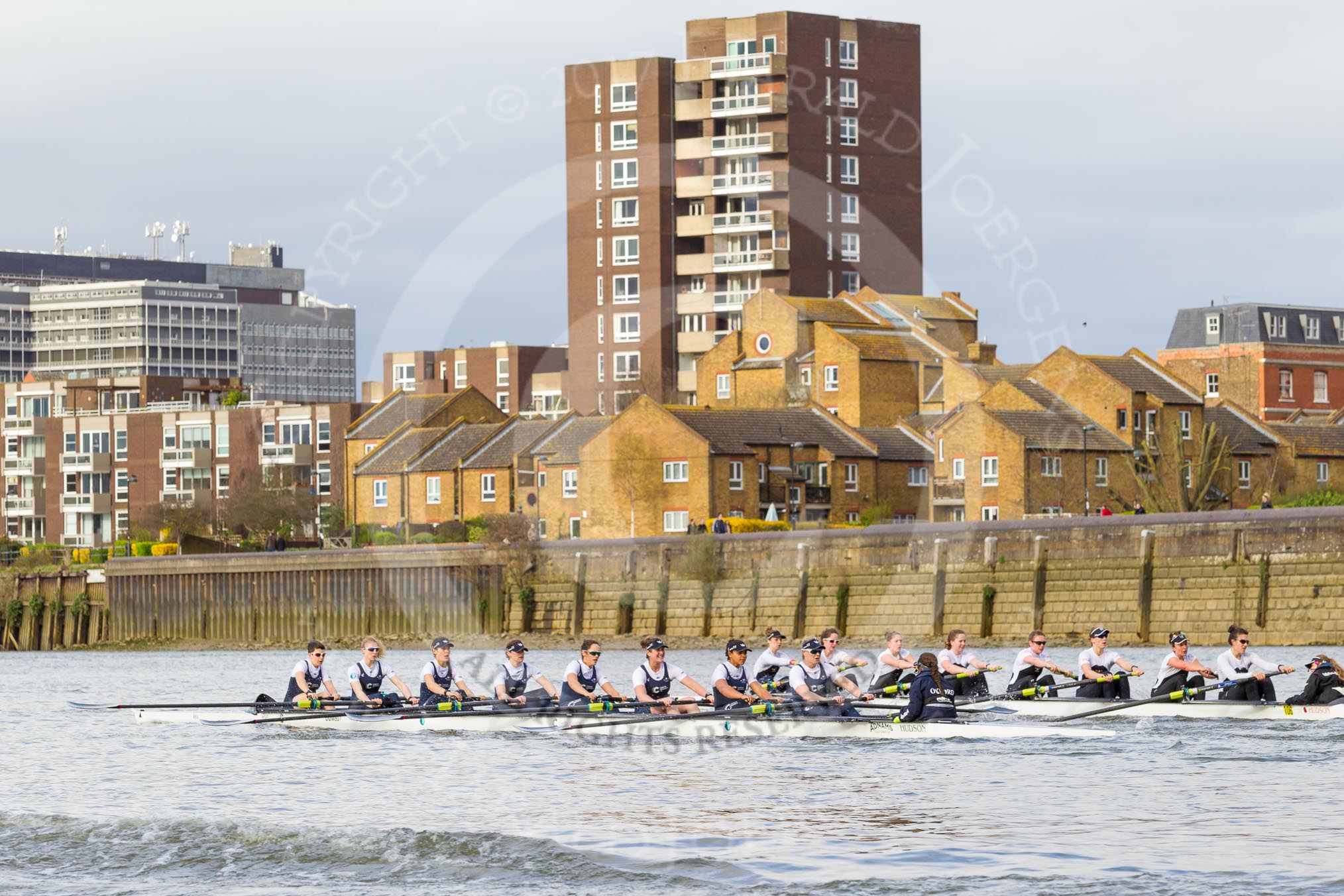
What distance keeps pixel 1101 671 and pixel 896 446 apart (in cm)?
6328

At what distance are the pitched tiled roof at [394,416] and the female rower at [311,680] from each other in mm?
77124

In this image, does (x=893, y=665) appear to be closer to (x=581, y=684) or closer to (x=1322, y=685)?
(x=581, y=684)

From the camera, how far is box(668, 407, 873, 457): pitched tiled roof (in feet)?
314

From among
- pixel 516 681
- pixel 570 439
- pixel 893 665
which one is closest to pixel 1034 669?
pixel 893 665

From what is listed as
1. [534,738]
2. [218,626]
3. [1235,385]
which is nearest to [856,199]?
[1235,385]

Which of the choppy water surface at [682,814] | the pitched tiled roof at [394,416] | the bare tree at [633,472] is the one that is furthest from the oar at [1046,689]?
the pitched tiled roof at [394,416]

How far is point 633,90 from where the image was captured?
435 feet

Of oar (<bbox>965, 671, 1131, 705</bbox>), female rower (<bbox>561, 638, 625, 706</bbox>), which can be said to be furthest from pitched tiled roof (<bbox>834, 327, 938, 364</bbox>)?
female rower (<bbox>561, 638, 625, 706</bbox>)

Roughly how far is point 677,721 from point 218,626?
60.6 meters

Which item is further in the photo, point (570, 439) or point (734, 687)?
point (570, 439)

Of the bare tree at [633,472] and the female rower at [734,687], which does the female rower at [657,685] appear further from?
the bare tree at [633,472]

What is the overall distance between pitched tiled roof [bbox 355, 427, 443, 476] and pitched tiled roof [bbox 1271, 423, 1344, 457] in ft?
147

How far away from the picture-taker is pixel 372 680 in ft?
130

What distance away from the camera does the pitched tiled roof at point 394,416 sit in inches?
4651
